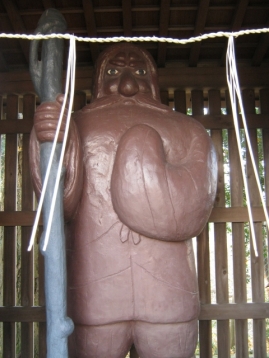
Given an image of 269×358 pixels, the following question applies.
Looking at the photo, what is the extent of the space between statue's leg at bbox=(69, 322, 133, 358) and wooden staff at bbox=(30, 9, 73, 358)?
0.33 metres

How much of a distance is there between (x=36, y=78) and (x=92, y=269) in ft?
3.14

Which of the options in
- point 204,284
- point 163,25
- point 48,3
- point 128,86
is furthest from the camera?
point 204,284

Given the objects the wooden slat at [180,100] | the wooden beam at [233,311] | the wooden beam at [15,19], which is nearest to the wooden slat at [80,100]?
the wooden beam at [15,19]

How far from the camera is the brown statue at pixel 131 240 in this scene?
7.40 feet

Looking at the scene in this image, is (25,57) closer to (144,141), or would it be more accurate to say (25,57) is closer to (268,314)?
(144,141)

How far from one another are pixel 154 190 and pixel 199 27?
152 cm

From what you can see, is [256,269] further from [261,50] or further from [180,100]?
[261,50]

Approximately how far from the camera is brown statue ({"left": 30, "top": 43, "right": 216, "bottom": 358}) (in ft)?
7.40

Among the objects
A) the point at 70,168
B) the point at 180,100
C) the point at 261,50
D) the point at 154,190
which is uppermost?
the point at 261,50

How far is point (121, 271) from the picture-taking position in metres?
2.29

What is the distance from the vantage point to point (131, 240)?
2.32 meters

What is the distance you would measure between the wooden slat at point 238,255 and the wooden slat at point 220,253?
0.07m

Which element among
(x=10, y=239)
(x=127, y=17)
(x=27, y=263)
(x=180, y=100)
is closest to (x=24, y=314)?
(x=27, y=263)

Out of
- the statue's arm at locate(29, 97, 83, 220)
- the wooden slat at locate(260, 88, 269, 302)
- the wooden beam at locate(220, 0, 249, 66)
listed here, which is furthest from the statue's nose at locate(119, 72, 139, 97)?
the wooden slat at locate(260, 88, 269, 302)
